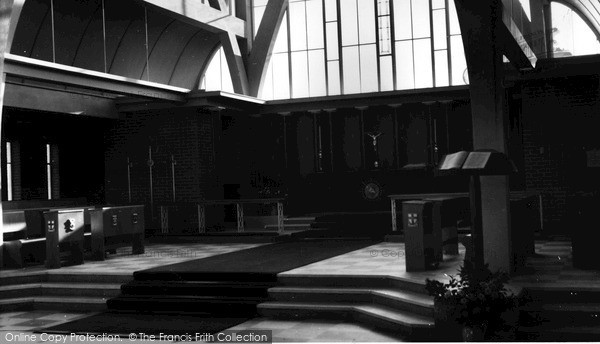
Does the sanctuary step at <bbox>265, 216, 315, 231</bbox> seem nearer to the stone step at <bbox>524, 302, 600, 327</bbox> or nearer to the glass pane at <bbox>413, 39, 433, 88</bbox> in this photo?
the glass pane at <bbox>413, 39, 433, 88</bbox>

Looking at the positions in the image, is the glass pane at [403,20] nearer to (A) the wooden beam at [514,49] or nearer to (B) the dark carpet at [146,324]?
(A) the wooden beam at [514,49]

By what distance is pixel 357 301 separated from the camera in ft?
27.0

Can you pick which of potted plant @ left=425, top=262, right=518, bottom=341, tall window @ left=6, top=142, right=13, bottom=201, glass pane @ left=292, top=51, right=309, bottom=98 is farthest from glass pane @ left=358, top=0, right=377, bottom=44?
→ potted plant @ left=425, top=262, right=518, bottom=341

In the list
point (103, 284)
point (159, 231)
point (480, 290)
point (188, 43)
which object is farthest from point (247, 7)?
point (480, 290)

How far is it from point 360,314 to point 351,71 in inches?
444

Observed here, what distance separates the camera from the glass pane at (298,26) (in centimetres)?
1895

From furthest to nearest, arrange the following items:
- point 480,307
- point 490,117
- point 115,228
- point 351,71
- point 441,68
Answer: point 351,71, point 441,68, point 115,228, point 490,117, point 480,307

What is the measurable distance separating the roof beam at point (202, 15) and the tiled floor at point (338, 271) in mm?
5628

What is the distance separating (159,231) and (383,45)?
7353mm

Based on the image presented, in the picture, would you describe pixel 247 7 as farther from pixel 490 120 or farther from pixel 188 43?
pixel 490 120

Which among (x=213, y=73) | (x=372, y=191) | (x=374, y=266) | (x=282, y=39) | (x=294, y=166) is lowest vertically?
(x=374, y=266)

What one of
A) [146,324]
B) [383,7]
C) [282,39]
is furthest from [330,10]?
[146,324]

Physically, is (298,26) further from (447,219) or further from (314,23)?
(447,219)

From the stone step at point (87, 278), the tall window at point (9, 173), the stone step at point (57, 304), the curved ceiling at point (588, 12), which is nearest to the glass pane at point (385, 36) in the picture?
the curved ceiling at point (588, 12)
